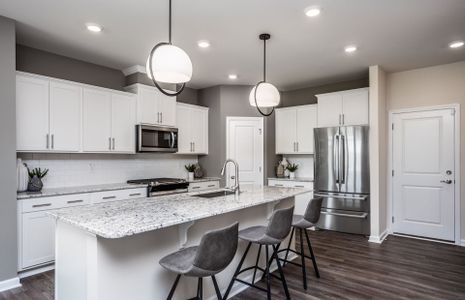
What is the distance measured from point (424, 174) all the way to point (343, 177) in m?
1.25

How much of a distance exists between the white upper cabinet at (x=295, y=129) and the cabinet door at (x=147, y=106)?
258 centimetres

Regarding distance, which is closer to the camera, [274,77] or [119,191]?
[119,191]

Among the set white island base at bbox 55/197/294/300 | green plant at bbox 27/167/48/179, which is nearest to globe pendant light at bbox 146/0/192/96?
white island base at bbox 55/197/294/300

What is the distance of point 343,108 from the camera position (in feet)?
16.5

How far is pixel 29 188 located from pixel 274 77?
4.08 m

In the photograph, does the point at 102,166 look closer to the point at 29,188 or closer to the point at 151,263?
the point at 29,188

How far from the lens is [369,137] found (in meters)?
4.64

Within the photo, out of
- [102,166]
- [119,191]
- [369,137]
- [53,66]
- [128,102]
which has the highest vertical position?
[53,66]

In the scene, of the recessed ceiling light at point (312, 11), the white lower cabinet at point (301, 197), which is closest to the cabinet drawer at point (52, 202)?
the recessed ceiling light at point (312, 11)

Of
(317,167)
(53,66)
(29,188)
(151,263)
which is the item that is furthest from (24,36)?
(317,167)

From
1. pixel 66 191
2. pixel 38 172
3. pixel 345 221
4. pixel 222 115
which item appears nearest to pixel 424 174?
pixel 345 221

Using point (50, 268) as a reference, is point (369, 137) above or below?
above

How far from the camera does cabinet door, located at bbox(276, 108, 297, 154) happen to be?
5840 millimetres

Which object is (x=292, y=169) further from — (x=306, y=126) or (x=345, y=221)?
(x=345, y=221)
